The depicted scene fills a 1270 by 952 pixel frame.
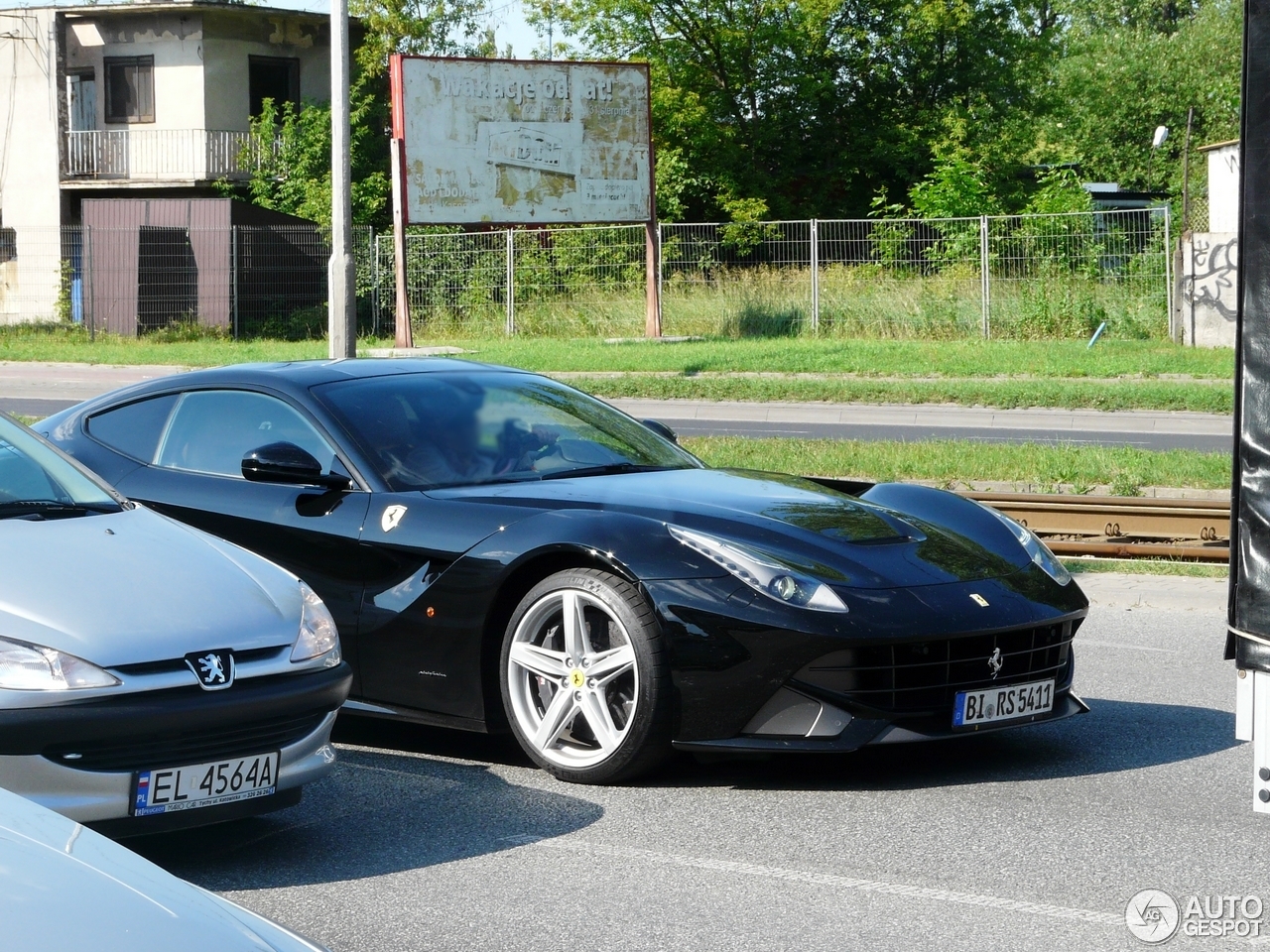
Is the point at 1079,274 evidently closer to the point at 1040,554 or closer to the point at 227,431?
the point at 1040,554

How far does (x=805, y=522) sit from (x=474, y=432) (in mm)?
1383

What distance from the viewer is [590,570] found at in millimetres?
5449

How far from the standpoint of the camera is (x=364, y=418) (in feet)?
20.3

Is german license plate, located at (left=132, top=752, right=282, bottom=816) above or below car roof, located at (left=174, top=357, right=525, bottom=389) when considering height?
below

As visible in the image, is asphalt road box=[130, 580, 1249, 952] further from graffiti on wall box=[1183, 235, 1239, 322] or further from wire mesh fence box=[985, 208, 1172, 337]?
wire mesh fence box=[985, 208, 1172, 337]

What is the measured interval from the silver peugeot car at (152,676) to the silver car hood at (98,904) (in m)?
1.79

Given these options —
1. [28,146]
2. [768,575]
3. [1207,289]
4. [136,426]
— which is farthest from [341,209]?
[28,146]

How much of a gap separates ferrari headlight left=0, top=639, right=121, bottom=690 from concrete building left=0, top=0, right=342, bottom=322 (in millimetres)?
37883

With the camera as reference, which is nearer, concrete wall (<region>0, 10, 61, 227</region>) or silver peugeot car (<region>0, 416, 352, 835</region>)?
silver peugeot car (<region>0, 416, 352, 835</region>)

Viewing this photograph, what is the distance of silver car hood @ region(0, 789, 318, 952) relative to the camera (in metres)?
2.05

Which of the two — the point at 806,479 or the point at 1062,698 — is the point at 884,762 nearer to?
the point at 1062,698

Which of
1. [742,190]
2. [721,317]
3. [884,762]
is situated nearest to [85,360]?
[721,317]

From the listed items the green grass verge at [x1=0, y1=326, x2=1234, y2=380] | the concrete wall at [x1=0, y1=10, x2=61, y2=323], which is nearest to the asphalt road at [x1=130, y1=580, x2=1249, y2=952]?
the green grass verge at [x1=0, y1=326, x2=1234, y2=380]

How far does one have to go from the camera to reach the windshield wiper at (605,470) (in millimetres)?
6203
